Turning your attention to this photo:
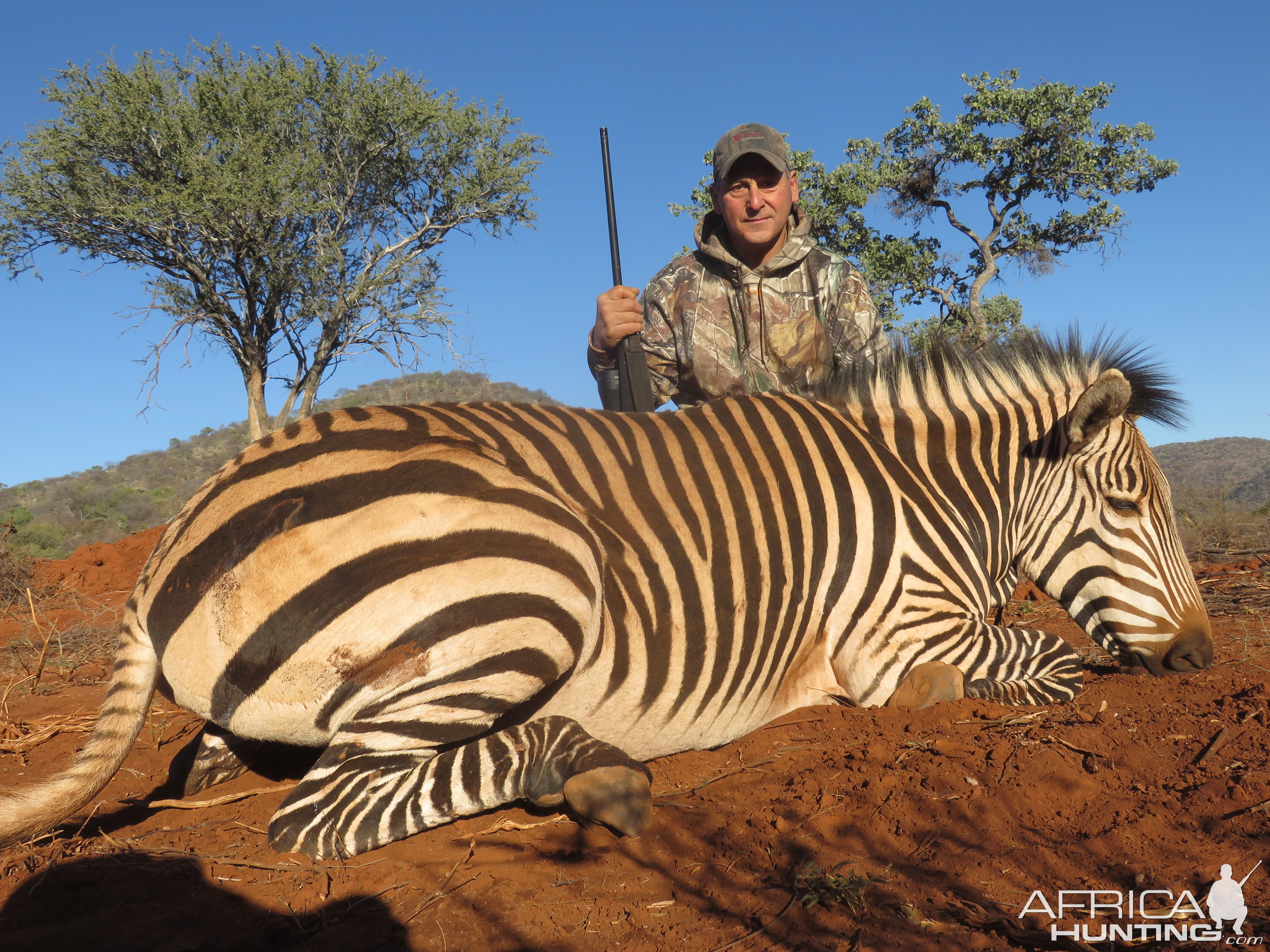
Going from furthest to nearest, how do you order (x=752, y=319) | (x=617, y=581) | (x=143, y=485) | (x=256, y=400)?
(x=143, y=485) < (x=256, y=400) < (x=752, y=319) < (x=617, y=581)

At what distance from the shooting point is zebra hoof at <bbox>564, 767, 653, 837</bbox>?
238 cm

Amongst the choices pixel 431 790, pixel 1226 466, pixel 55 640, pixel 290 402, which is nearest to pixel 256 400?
pixel 290 402

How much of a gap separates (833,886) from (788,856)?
0.74 ft


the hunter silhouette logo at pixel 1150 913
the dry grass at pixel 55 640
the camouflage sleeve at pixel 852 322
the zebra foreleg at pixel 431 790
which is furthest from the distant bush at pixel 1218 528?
the dry grass at pixel 55 640

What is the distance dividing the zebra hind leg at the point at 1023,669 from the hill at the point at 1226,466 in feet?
51.4

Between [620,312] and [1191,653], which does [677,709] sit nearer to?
[1191,653]

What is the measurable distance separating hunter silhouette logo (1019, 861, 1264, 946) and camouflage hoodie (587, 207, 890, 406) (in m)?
3.63

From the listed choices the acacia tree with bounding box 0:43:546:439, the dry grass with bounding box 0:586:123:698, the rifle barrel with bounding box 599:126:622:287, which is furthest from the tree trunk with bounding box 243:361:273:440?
the rifle barrel with bounding box 599:126:622:287

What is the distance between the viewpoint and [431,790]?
8.04 ft

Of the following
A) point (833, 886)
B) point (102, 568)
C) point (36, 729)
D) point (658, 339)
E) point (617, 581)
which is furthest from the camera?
point (102, 568)

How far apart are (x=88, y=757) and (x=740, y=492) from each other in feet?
7.49

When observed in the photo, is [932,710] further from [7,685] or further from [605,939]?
[7,685]

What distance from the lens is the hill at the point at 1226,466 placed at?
1956cm

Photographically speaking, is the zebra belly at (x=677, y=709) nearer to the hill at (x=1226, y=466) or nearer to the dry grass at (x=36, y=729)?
the dry grass at (x=36, y=729)
